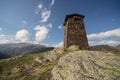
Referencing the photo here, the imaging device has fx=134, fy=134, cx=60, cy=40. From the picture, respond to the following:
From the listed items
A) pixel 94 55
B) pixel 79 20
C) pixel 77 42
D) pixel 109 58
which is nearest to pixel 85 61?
pixel 94 55

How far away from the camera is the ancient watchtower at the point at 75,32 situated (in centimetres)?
3547

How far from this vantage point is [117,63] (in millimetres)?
20188

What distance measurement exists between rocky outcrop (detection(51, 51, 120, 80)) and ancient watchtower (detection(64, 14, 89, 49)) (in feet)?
40.5

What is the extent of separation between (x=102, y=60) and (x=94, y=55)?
181 centimetres

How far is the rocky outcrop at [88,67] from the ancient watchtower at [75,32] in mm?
12340

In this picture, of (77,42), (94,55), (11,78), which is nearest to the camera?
(94,55)

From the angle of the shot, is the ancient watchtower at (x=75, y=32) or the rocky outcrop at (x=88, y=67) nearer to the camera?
the rocky outcrop at (x=88, y=67)

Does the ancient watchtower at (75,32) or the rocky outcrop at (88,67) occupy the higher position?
the ancient watchtower at (75,32)

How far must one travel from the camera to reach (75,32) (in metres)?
35.8

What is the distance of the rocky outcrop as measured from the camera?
58.8 feet

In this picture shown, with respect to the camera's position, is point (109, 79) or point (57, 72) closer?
point (109, 79)

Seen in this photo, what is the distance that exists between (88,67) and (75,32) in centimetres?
1728

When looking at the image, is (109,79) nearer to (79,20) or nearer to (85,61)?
(85,61)

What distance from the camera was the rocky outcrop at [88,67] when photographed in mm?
17922
